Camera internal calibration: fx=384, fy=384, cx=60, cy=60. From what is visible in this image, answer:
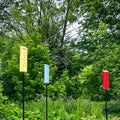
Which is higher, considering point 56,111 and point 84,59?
point 84,59

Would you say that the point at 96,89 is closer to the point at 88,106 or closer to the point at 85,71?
the point at 85,71

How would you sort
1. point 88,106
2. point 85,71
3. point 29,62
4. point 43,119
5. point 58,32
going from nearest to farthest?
point 43,119, point 88,106, point 29,62, point 85,71, point 58,32

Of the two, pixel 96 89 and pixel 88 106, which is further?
pixel 96 89

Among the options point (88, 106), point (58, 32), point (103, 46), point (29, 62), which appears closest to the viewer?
point (88, 106)

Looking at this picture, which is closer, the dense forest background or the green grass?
the green grass

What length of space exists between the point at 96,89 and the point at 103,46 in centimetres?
451

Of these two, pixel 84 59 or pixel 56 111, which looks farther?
pixel 84 59

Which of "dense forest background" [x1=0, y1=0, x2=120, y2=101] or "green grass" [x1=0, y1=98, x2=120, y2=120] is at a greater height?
"dense forest background" [x1=0, y1=0, x2=120, y2=101]

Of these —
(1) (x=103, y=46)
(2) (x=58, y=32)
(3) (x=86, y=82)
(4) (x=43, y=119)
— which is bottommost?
(4) (x=43, y=119)

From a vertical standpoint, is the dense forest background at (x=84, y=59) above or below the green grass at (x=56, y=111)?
above

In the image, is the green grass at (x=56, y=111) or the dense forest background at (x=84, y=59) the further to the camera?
the dense forest background at (x=84, y=59)

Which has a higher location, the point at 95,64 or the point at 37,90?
the point at 95,64

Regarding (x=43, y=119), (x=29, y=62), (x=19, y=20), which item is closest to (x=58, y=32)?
(x=19, y=20)

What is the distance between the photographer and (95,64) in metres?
15.2
